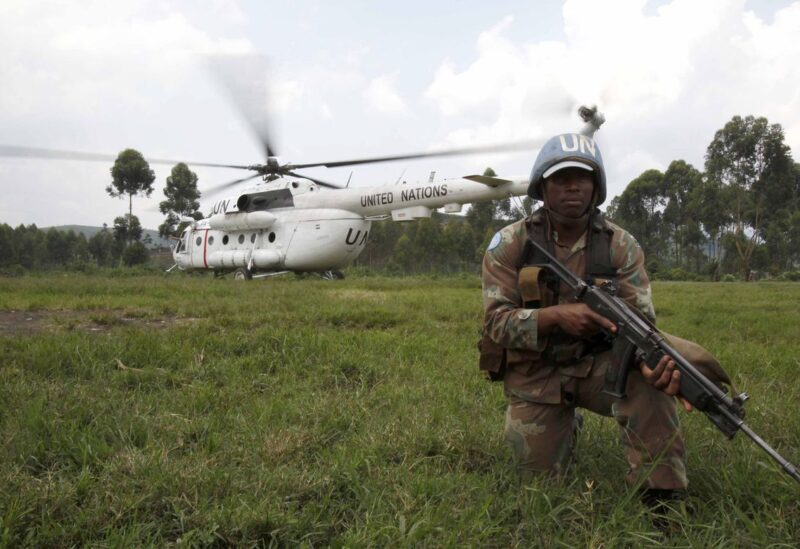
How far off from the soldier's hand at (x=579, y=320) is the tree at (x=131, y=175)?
119 feet

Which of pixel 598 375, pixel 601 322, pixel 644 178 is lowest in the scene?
pixel 598 375

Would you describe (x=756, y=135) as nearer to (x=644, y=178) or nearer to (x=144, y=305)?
(x=644, y=178)

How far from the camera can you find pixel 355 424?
286cm

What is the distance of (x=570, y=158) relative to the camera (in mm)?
2430

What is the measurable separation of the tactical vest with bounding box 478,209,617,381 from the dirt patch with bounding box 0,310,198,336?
394 cm

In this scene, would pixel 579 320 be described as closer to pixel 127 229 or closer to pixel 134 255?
pixel 134 255

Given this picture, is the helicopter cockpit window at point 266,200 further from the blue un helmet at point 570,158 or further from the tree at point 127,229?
the tree at point 127,229

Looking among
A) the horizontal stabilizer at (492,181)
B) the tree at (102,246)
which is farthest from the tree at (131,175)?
the horizontal stabilizer at (492,181)

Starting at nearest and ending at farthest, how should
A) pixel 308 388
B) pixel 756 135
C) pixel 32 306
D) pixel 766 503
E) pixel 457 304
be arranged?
pixel 766 503, pixel 308 388, pixel 32 306, pixel 457 304, pixel 756 135

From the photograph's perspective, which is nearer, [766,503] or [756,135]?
[766,503]

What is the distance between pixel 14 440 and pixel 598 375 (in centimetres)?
249

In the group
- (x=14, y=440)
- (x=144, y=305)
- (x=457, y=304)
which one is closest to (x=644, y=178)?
(x=457, y=304)

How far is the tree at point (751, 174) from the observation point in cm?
2897

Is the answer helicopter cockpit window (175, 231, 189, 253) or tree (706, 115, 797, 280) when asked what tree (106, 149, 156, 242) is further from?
tree (706, 115, 797, 280)
